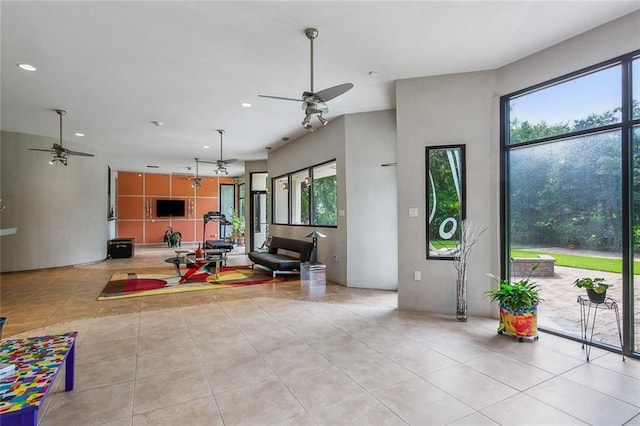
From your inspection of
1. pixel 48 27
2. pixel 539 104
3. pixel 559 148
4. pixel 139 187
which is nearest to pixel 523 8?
pixel 539 104

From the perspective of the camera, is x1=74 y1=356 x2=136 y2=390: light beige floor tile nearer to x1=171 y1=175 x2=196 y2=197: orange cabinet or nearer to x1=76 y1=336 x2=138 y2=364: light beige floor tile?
x1=76 y1=336 x2=138 y2=364: light beige floor tile

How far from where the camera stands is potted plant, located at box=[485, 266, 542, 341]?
3537 mm

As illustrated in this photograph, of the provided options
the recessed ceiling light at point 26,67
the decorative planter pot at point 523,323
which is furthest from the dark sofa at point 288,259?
the recessed ceiling light at point 26,67

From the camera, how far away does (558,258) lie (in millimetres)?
3785

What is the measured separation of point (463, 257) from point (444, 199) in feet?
2.71

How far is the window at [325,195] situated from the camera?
21.9 ft

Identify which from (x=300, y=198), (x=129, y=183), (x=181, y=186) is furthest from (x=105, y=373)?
(x=181, y=186)

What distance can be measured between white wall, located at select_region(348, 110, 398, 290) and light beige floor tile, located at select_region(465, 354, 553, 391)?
2936 millimetres

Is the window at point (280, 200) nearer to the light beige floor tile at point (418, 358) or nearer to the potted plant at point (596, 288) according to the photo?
the light beige floor tile at point (418, 358)

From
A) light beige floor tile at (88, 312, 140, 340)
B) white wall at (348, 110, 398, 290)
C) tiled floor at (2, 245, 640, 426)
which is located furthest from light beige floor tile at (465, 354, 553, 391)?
light beige floor tile at (88, 312, 140, 340)

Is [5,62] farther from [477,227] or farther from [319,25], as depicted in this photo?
[477,227]

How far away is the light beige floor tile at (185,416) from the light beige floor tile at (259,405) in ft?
0.21

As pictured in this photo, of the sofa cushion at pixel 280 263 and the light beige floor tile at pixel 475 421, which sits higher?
the sofa cushion at pixel 280 263

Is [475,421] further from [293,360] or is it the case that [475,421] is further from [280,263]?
[280,263]
